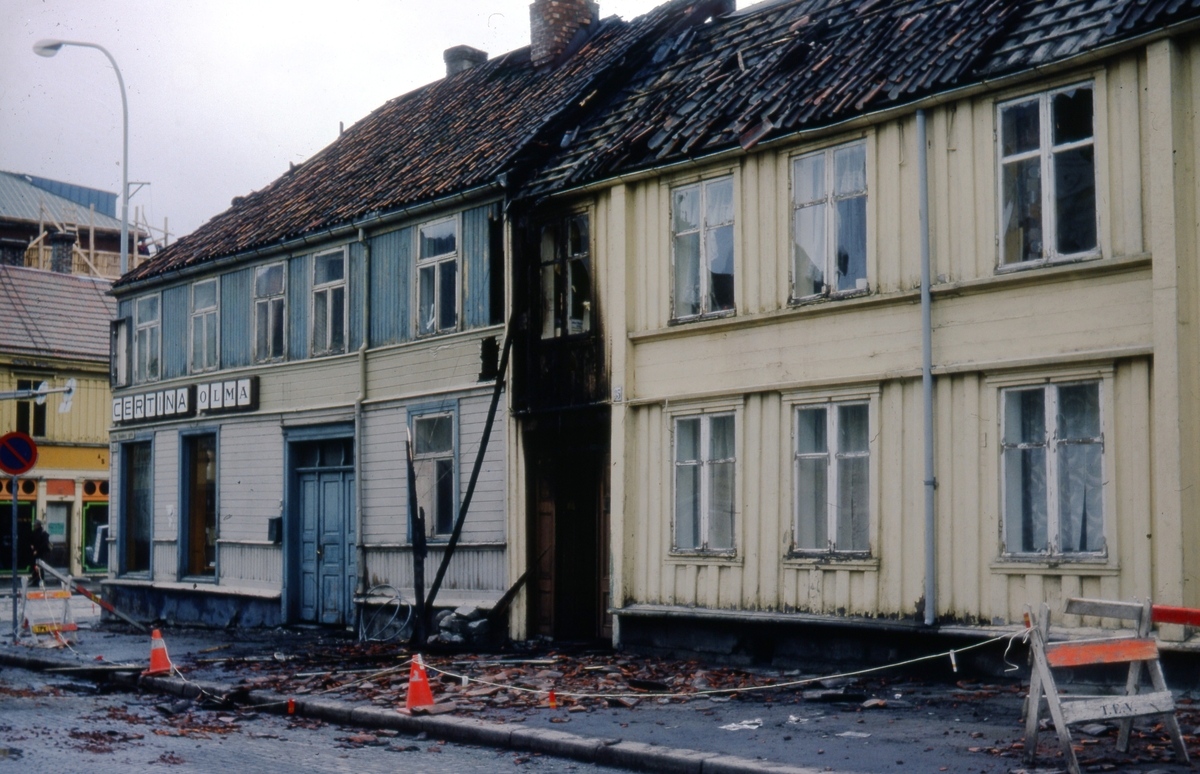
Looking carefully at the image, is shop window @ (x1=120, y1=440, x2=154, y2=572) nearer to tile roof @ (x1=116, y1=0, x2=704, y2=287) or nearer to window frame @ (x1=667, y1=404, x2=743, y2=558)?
tile roof @ (x1=116, y1=0, x2=704, y2=287)

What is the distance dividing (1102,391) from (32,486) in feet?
131

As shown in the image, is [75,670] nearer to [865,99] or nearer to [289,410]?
[289,410]

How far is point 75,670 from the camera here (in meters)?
16.1

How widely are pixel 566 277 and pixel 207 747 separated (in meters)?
8.81

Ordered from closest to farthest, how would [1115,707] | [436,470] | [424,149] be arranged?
[1115,707]
[436,470]
[424,149]

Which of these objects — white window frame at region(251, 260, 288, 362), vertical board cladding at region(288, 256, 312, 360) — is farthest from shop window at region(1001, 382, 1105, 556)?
white window frame at region(251, 260, 288, 362)

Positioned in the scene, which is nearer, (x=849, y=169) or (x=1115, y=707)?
(x=1115, y=707)

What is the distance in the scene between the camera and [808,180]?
49.5 ft

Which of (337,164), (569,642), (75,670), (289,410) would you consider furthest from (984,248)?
(337,164)

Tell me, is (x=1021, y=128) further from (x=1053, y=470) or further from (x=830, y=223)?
(x=1053, y=470)

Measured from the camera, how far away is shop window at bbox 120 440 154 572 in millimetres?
26984

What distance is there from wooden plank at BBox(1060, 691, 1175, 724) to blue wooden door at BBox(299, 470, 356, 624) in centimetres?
1464

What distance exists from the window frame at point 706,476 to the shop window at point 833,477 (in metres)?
0.83

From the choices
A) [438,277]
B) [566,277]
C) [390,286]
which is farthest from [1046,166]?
[390,286]
